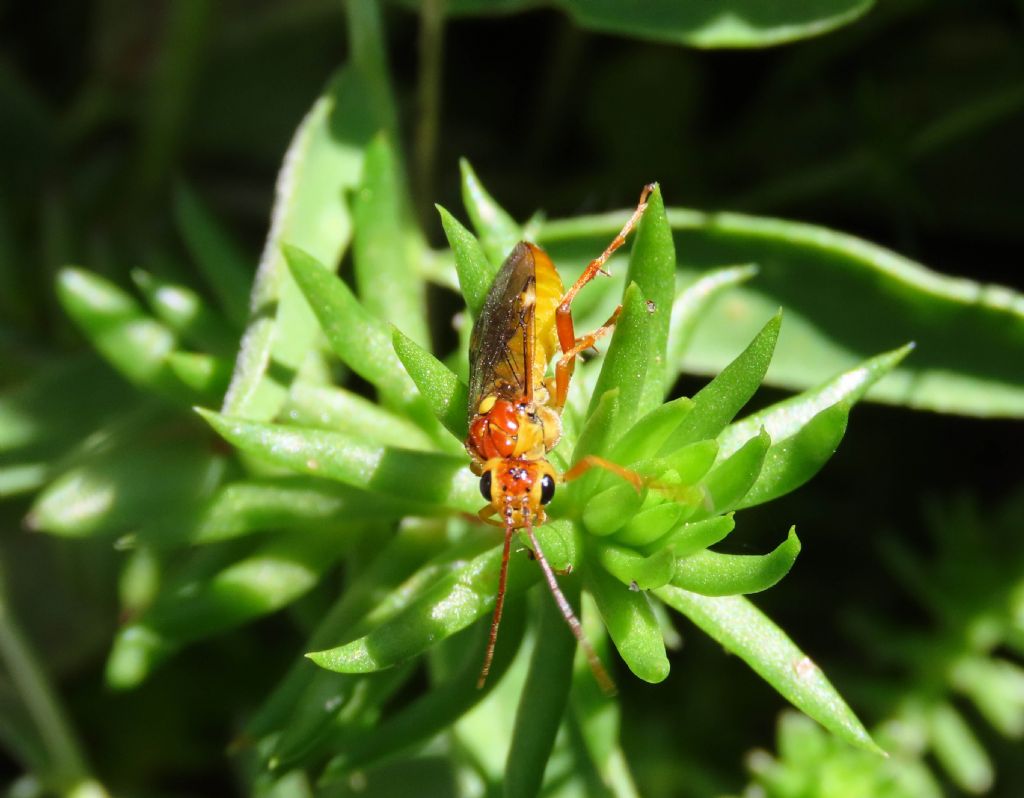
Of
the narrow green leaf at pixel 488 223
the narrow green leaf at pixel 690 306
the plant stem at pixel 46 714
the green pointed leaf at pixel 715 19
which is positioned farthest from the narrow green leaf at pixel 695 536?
the plant stem at pixel 46 714

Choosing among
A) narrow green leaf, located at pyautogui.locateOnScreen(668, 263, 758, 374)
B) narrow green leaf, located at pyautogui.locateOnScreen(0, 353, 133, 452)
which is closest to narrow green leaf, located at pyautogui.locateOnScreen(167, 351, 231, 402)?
narrow green leaf, located at pyautogui.locateOnScreen(0, 353, 133, 452)

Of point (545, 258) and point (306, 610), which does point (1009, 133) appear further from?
point (306, 610)

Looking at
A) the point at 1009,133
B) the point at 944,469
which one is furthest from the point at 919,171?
the point at 944,469

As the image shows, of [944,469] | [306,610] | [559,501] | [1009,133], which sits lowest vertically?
[944,469]

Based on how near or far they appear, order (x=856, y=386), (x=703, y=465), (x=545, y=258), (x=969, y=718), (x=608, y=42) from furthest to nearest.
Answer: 1. (x=608, y=42)
2. (x=969, y=718)
3. (x=545, y=258)
4. (x=856, y=386)
5. (x=703, y=465)

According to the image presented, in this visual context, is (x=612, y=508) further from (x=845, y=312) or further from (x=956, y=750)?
(x=956, y=750)

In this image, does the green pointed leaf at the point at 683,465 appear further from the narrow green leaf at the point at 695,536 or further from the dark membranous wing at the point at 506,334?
the dark membranous wing at the point at 506,334

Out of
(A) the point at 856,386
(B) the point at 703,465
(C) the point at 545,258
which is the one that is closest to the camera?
(B) the point at 703,465

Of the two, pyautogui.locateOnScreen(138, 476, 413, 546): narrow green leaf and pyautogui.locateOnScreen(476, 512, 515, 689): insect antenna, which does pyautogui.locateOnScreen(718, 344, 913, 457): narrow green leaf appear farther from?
pyautogui.locateOnScreen(138, 476, 413, 546): narrow green leaf
